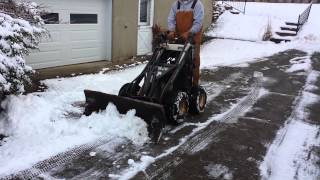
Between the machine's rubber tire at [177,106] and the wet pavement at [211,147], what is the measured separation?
0.59ft

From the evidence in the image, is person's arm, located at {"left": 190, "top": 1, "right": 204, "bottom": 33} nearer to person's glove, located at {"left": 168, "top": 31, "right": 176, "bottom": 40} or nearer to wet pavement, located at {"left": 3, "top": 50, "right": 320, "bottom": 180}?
person's glove, located at {"left": 168, "top": 31, "right": 176, "bottom": 40}

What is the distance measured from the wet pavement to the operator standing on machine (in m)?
1.08

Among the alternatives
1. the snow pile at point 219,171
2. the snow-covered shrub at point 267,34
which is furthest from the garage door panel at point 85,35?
the snow-covered shrub at point 267,34

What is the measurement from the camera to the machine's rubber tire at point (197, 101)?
6.85 meters

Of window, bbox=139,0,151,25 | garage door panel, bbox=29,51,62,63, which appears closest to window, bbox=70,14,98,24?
garage door panel, bbox=29,51,62,63

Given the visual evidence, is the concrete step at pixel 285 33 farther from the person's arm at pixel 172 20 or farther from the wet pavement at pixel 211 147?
the person's arm at pixel 172 20

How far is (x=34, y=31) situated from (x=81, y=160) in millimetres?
2592

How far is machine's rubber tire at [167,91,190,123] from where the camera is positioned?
6094 mm

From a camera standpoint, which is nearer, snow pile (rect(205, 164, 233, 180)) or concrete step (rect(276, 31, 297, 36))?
snow pile (rect(205, 164, 233, 180))

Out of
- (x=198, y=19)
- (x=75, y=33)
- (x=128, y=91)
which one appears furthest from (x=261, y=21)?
(x=128, y=91)

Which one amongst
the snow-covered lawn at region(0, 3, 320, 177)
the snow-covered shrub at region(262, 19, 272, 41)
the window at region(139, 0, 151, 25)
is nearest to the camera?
the snow-covered lawn at region(0, 3, 320, 177)

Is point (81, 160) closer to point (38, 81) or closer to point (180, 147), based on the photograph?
point (180, 147)

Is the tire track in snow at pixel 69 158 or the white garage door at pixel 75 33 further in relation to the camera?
the white garage door at pixel 75 33

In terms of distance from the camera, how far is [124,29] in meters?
12.5
